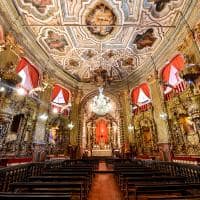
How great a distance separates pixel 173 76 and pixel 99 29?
5.74 m

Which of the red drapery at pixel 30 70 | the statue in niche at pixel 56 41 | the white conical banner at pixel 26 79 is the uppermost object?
the statue in niche at pixel 56 41

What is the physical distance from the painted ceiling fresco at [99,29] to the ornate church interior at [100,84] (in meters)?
0.06

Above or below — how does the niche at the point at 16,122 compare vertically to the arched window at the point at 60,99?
below

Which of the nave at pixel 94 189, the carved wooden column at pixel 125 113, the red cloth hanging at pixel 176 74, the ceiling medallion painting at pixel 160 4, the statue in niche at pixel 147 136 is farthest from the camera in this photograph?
the carved wooden column at pixel 125 113

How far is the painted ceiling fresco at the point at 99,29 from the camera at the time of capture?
8.55m

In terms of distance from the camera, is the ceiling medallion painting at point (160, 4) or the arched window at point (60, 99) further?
the arched window at point (60, 99)

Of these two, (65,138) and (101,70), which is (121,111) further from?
(65,138)

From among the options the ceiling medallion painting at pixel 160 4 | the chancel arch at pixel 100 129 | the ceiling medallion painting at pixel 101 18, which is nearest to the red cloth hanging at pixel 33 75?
the ceiling medallion painting at pixel 101 18

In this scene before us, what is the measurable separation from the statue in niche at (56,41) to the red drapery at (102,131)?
335 inches

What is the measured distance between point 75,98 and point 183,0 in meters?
11.5

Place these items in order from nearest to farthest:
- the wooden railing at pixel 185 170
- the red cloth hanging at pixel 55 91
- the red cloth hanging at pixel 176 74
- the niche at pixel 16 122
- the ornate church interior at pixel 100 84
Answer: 1. the wooden railing at pixel 185 170
2. the ornate church interior at pixel 100 84
3. the niche at pixel 16 122
4. the red cloth hanging at pixel 176 74
5. the red cloth hanging at pixel 55 91

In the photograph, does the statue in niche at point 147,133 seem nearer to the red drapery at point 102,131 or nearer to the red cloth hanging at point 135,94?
the red cloth hanging at point 135,94

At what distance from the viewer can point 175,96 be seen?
9.66 m

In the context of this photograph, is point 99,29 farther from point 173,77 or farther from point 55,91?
point 55,91
